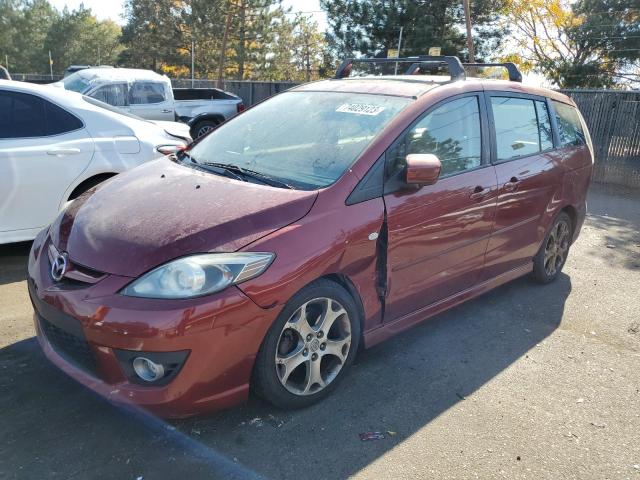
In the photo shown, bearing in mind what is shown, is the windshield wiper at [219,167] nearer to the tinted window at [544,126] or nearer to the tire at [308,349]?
the tire at [308,349]

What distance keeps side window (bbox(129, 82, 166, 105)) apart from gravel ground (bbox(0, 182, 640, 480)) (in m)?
8.50

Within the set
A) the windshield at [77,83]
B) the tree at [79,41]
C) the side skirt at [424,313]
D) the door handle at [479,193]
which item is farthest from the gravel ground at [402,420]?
the tree at [79,41]

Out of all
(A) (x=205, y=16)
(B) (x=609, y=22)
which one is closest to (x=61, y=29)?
(A) (x=205, y=16)

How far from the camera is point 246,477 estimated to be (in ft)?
7.84

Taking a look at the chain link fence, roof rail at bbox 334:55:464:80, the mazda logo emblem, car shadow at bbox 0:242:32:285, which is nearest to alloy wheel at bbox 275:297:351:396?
the mazda logo emblem

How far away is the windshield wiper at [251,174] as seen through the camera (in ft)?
9.89

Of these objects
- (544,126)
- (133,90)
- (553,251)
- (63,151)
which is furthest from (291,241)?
(133,90)

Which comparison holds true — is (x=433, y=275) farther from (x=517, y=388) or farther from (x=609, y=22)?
(x=609, y=22)

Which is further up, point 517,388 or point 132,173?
point 132,173

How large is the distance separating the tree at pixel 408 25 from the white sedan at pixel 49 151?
2170 centimetres

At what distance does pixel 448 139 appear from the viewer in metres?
3.56

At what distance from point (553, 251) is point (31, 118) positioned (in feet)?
15.5

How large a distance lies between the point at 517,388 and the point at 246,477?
173cm

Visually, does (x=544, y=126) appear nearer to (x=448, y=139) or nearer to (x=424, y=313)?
(x=448, y=139)
